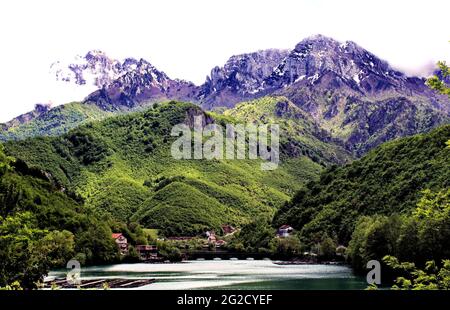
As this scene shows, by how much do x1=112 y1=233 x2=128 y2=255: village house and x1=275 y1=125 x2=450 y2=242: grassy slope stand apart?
39600mm

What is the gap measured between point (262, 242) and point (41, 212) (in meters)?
56.2

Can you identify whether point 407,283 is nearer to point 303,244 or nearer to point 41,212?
point 41,212

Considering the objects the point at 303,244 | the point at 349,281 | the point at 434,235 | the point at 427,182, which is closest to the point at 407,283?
the point at 434,235

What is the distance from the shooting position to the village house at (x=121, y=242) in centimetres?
12075

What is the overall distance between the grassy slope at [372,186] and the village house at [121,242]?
39.6 meters

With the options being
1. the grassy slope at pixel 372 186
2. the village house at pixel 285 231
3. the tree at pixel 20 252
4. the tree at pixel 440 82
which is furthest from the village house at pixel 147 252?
the tree at pixel 440 82

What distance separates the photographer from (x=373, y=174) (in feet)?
473

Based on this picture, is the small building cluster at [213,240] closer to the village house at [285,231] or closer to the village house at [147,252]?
the village house at [285,231]

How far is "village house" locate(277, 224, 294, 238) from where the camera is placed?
146 metres

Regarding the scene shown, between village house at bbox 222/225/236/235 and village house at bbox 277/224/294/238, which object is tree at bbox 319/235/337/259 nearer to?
village house at bbox 277/224/294/238

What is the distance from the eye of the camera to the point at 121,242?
123 m

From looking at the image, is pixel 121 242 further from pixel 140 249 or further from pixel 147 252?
pixel 147 252

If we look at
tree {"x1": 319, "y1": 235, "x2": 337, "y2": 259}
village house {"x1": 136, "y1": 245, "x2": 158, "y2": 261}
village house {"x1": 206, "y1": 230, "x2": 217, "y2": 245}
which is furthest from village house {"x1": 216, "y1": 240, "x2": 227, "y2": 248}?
tree {"x1": 319, "y1": 235, "x2": 337, "y2": 259}

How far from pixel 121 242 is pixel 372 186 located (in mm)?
55605
